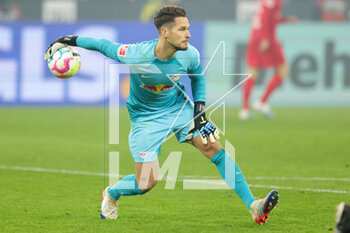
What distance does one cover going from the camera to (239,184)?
18.5 feet

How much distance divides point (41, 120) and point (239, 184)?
1064 centimetres

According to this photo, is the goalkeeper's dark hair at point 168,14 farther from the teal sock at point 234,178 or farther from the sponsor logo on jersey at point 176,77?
the teal sock at point 234,178

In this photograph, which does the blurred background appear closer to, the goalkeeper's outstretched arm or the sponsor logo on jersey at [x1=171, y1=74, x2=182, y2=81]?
the sponsor logo on jersey at [x1=171, y1=74, x2=182, y2=81]

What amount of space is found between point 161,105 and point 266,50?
10.7 meters

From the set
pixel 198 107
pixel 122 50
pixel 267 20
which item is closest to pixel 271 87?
pixel 267 20

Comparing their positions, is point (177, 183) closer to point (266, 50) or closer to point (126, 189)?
point (126, 189)

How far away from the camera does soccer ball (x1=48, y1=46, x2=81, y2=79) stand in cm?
594

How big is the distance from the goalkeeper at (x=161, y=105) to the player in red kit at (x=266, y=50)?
9997 mm

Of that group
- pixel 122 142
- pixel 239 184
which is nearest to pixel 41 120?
pixel 122 142

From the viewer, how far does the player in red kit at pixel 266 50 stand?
52.5 ft

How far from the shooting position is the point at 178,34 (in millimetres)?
5551

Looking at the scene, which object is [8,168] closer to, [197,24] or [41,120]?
[41,120]

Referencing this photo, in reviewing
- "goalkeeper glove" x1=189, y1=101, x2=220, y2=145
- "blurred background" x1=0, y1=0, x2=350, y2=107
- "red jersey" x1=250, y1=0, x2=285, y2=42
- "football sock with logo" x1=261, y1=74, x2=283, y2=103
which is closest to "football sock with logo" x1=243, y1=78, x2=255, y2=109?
"football sock with logo" x1=261, y1=74, x2=283, y2=103

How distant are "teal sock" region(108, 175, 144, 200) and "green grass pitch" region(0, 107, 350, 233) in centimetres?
22
